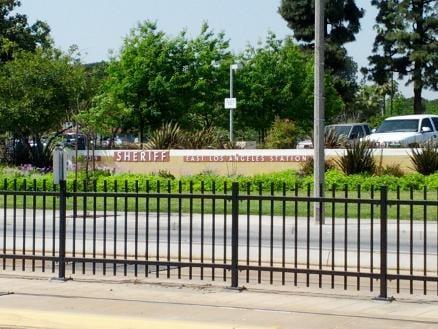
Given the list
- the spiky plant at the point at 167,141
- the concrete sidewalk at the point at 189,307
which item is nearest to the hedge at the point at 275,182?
the spiky plant at the point at 167,141

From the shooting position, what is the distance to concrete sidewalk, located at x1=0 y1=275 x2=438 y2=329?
8680 millimetres

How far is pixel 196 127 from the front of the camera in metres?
42.9

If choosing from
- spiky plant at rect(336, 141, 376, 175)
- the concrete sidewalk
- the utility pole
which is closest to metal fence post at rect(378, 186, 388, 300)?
the concrete sidewalk

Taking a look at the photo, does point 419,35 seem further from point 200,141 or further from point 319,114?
point 319,114

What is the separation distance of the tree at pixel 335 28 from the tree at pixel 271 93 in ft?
61.9

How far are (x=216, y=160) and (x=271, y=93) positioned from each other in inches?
561

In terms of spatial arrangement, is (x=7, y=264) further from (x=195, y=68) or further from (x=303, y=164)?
(x=195, y=68)

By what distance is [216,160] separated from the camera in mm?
32281

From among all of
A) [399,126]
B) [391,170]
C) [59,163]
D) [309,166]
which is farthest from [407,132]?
[59,163]

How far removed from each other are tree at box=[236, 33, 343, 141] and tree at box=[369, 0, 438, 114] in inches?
572

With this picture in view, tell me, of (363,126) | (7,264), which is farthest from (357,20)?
(7,264)

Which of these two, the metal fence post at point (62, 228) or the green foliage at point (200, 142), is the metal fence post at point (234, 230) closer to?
the metal fence post at point (62, 228)

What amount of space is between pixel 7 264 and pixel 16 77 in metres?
23.5

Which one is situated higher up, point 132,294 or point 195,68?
point 195,68
